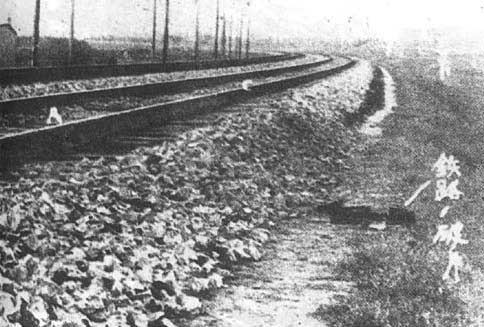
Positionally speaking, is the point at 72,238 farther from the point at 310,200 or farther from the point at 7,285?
the point at 310,200

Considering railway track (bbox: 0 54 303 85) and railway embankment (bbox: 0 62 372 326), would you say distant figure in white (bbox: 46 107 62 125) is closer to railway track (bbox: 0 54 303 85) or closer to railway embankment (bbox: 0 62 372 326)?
railway embankment (bbox: 0 62 372 326)

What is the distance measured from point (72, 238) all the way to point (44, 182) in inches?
Answer: 43.4

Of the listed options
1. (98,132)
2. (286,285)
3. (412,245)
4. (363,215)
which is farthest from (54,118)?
(412,245)

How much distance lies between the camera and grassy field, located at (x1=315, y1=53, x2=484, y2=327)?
6.34 meters

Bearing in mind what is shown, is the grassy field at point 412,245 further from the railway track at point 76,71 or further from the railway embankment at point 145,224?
the railway track at point 76,71

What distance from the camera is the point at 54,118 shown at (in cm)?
1181

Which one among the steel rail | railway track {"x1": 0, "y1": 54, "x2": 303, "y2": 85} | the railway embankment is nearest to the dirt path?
the railway embankment

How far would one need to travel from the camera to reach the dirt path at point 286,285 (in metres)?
5.96

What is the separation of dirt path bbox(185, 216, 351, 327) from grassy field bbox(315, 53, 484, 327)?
20cm

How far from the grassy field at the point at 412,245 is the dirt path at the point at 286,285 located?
7.7 inches

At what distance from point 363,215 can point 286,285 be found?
3.45 m

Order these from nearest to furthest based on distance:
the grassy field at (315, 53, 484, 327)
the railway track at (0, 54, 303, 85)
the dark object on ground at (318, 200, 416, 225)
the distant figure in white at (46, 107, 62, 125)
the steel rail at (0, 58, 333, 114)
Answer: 1. the grassy field at (315, 53, 484, 327)
2. the dark object on ground at (318, 200, 416, 225)
3. the distant figure in white at (46, 107, 62, 125)
4. the steel rail at (0, 58, 333, 114)
5. the railway track at (0, 54, 303, 85)

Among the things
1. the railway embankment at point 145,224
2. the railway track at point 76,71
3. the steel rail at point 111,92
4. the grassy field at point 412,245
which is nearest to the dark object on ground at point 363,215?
the grassy field at point 412,245

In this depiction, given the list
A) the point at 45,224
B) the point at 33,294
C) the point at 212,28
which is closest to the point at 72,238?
the point at 45,224
